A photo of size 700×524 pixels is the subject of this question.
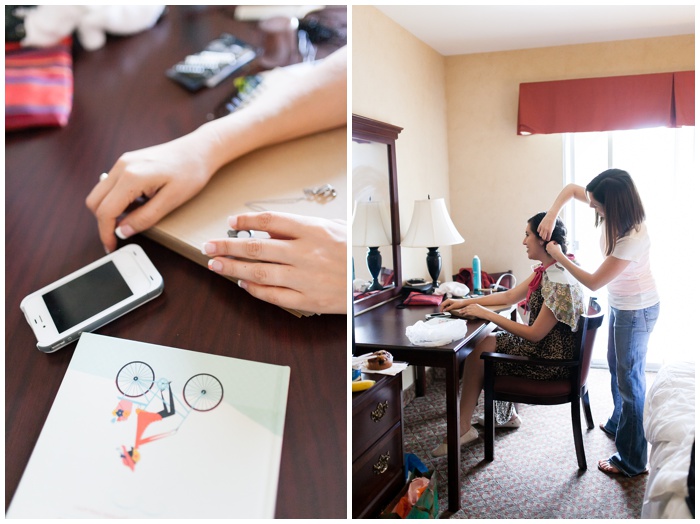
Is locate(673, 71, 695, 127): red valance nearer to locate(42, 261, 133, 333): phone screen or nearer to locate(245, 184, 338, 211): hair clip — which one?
locate(245, 184, 338, 211): hair clip

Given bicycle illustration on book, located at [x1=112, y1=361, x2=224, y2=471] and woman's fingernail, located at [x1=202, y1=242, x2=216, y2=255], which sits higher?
woman's fingernail, located at [x1=202, y1=242, x2=216, y2=255]

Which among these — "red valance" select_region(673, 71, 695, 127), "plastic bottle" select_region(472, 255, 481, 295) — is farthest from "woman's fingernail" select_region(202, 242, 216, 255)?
"red valance" select_region(673, 71, 695, 127)

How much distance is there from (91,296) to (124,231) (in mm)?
130

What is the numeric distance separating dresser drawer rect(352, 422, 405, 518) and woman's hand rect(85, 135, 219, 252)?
0.74 metres

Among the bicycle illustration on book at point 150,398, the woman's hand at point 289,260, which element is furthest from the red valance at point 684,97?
the bicycle illustration on book at point 150,398

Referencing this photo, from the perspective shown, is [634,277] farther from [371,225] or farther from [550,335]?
[371,225]

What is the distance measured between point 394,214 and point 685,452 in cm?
131

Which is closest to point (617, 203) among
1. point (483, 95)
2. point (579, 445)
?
point (579, 445)

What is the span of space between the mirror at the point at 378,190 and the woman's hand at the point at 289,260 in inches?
31.9

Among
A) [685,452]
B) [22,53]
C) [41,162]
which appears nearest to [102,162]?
[41,162]

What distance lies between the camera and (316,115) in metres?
1.12

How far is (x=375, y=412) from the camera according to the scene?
148 centimetres

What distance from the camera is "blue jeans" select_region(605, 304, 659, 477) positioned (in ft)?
5.00

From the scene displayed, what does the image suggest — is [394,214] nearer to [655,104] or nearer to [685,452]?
[655,104]
